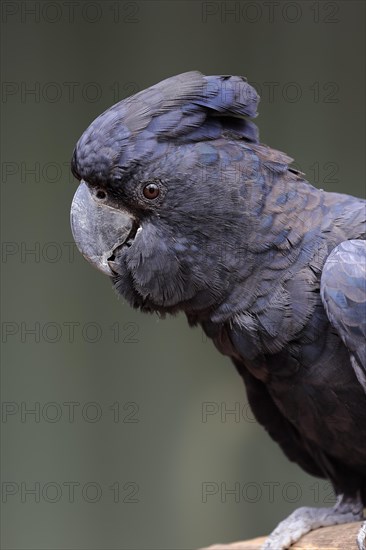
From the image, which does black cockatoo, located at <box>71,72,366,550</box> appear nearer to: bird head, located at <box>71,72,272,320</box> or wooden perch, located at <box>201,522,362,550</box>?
bird head, located at <box>71,72,272,320</box>

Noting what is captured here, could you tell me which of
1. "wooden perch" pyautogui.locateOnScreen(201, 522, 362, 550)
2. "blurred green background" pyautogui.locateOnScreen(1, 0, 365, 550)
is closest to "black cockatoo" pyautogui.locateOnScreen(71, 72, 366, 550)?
"wooden perch" pyautogui.locateOnScreen(201, 522, 362, 550)

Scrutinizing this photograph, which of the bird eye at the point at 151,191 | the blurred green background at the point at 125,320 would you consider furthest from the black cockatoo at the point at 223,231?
the blurred green background at the point at 125,320

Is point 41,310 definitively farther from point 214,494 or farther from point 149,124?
point 149,124

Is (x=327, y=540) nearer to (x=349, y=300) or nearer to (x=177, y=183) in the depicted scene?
(x=349, y=300)

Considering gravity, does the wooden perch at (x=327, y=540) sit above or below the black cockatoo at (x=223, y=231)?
below

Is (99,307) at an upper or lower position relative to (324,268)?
lower

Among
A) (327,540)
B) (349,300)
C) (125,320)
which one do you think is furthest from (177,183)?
(125,320)

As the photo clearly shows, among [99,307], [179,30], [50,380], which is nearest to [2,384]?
[50,380]

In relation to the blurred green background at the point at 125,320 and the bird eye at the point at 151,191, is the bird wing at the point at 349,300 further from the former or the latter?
the blurred green background at the point at 125,320
